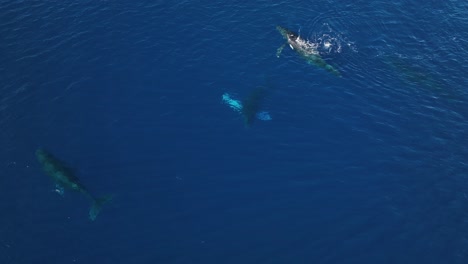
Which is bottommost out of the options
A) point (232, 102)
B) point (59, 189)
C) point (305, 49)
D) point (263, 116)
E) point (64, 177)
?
point (59, 189)

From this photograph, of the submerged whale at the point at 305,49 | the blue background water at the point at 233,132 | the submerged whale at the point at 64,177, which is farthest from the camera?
the submerged whale at the point at 305,49

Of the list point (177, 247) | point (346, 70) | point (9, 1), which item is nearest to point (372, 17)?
point (346, 70)

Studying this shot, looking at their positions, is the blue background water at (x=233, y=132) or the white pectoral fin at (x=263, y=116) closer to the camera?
the blue background water at (x=233, y=132)

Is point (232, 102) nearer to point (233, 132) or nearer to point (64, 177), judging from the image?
point (233, 132)

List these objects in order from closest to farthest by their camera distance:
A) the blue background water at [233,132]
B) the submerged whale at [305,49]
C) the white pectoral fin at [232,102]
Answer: the blue background water at [233,132] < the white pectoral fin at [232,102] < the submerged whale at [305,49]

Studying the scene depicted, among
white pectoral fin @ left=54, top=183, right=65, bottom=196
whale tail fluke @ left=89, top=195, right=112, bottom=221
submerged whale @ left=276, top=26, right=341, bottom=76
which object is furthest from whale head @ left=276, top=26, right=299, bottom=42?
white pectoral fin @ left=54, top=183, right=65, bottom=196

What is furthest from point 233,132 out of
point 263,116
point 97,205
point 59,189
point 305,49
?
point 59,189

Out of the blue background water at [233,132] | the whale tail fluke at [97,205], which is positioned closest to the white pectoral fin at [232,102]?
the blue background water at [233,132]

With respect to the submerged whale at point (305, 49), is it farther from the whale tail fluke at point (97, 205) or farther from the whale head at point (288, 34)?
the whale tail fluke at point (97, 205)
